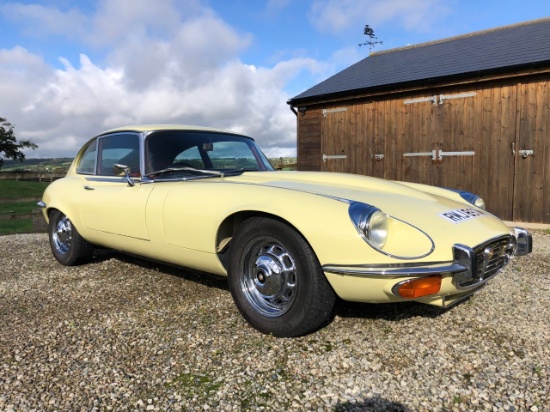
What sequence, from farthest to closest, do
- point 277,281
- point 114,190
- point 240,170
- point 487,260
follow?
point 240,170, point 114,190, point 277,281, point 487,260

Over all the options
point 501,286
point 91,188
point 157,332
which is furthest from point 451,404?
point 91,188

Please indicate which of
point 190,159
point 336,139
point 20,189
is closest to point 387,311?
point 190,159

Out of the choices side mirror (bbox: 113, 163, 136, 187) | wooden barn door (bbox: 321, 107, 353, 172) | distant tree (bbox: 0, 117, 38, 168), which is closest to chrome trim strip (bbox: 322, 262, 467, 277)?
side mirror (bbox: 113, 163, 136, 187)

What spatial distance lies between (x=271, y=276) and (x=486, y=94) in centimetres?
773

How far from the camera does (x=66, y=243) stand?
4355mm

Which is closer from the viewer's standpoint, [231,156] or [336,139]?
[231,156]

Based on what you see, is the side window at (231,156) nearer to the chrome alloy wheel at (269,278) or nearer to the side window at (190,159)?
the side window at (190,159)

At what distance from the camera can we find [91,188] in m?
3.86

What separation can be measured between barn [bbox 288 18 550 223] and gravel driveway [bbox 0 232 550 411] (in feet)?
18.0

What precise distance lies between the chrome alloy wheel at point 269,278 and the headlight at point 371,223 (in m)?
0.45

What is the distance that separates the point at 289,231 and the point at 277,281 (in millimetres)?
340

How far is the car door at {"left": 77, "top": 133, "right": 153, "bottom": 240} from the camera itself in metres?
3.27

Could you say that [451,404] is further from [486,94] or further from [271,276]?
[486,94]

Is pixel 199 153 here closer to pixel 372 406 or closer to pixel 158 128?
pixel 158 128
